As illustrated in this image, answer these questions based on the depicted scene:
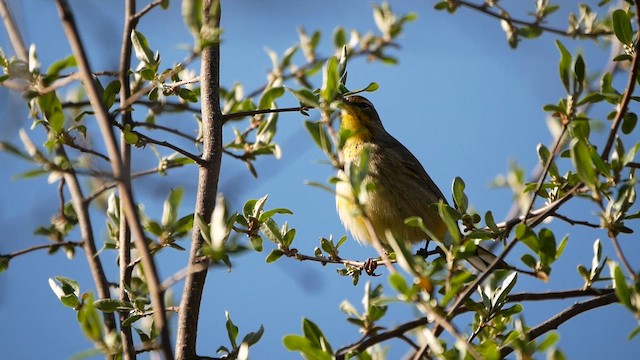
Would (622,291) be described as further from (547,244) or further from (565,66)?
(565,66)

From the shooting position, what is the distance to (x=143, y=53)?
2852mm

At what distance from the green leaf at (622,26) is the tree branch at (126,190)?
1.89 m

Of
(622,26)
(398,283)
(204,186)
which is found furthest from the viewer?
(204,186)

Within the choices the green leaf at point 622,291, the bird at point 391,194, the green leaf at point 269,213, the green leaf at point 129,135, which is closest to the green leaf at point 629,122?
the green leaf at point 622,291

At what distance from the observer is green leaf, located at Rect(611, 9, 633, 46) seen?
2625mm

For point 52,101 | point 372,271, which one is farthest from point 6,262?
point 372,271

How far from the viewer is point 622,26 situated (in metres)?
2.66

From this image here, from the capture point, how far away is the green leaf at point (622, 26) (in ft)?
8.61

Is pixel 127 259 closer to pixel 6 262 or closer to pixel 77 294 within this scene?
pixel 77 294

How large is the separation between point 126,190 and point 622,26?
197 cm

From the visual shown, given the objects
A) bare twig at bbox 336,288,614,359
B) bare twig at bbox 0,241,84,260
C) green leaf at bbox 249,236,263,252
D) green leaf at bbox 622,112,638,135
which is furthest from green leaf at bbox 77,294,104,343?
green leaf at bbox 622,112,638,135

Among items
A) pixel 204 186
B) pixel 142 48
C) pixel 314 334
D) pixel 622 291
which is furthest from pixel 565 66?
pixel 142 48

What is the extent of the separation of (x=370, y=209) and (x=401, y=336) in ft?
8.24

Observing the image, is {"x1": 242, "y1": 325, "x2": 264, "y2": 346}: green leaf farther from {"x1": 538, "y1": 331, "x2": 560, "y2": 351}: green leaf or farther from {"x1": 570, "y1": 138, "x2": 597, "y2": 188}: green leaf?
{"x1": 570, "y1": 138, "x2": 597, "y2": 188}: green leaf
